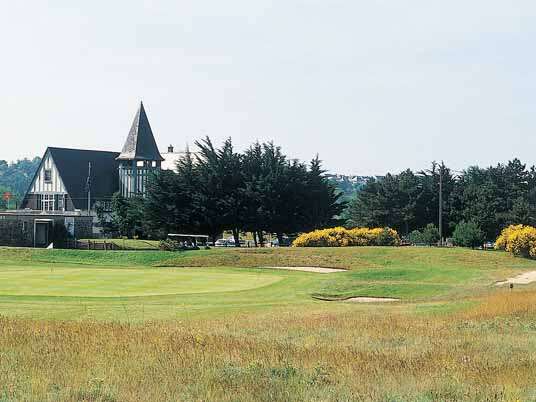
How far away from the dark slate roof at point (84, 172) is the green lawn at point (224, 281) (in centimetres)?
3515

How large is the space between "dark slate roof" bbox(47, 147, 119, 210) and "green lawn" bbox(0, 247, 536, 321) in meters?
35.1

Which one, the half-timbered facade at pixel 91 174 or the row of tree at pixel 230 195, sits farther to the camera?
the half-timbered facade at pixel 91 174

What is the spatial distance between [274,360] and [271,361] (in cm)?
12

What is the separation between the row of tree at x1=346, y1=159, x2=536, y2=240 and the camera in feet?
253

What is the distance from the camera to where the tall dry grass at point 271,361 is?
10398 millimetres

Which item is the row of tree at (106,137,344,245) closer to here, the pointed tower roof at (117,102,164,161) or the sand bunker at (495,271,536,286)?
the pointed tower roof at (117,102,164,161)

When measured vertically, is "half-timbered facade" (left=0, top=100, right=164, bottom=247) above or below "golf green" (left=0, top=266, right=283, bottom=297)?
above

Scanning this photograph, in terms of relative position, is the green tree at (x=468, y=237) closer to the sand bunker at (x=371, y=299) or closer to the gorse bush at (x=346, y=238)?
the gorse bush at (x=346, y=238)

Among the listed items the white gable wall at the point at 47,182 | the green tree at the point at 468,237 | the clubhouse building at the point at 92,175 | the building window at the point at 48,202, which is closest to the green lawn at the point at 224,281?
the green tree at the point at 468,237

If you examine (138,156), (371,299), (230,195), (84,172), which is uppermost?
(138,156)

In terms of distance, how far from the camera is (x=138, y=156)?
89.6 m

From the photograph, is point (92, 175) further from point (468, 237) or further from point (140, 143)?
point (468, 237)

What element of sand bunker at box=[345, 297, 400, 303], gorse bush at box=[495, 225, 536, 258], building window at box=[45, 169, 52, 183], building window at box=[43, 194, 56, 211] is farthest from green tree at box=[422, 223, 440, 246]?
building window at box=[45, 169, 52, 183]

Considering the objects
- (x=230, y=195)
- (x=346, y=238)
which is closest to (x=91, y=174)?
(x=230, y=195)
